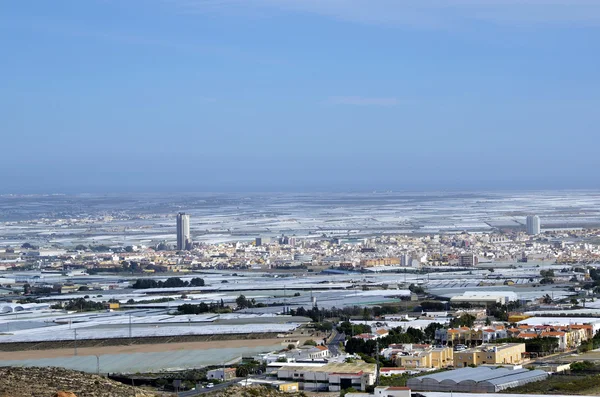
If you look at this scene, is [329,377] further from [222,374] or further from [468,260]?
[468,260]

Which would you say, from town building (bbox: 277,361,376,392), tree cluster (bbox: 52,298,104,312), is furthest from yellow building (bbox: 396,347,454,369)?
tree cluster (bbox: 52,298,104,312)

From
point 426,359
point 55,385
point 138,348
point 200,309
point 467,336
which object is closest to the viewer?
point 55,385

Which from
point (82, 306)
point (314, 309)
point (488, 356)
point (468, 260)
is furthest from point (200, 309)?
point (468, 260)

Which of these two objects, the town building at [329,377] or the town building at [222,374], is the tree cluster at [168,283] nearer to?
the town building at [222,374]

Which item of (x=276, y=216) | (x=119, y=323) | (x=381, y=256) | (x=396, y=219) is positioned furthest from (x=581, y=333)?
(x=276, y=216)

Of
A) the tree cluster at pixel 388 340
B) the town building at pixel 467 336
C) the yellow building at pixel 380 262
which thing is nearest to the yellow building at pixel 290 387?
the tree cluster at pixel 388 340

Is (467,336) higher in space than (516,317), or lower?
higher

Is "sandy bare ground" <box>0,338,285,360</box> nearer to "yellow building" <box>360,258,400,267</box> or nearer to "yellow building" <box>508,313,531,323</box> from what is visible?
"yellow building" <box>508,313,531,323</box>
